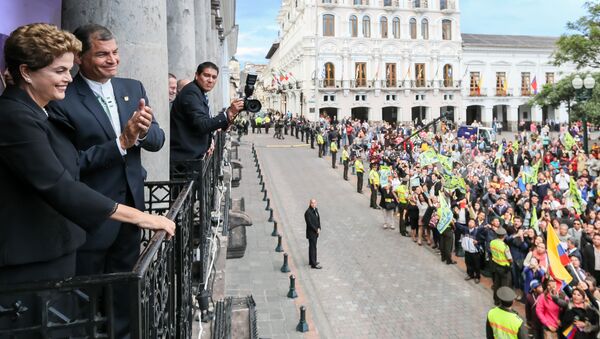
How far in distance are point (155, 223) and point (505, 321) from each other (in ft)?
21.8

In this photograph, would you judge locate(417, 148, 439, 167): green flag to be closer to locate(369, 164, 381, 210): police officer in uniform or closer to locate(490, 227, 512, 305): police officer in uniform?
locate(369, 164, 381, 210): police officer in uniform

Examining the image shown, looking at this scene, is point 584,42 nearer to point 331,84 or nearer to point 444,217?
point 444,217

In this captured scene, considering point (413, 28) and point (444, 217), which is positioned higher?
point (413, 28)

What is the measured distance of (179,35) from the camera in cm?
725

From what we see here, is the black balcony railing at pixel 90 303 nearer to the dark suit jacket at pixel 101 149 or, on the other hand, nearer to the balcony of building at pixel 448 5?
the dark suit jacket at pixel 101 149

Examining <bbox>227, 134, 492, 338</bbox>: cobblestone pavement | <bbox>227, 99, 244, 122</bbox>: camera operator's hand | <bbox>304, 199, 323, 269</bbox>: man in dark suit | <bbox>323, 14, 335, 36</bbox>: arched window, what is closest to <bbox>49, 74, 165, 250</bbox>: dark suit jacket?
<bbox>227, 99, 244, 122</bbox>: camera operator's hand

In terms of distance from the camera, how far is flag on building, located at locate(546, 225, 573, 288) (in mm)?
9719

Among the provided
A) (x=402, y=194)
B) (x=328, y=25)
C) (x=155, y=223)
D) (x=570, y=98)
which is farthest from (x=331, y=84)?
(x=155, y=223)

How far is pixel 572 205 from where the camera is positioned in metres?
15.2

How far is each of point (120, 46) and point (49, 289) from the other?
2.61 metres

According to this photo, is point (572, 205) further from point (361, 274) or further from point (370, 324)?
point (370, 324)

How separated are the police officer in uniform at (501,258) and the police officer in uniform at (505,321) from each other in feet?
14.6

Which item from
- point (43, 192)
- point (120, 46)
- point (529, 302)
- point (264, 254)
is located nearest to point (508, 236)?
point (529, 302)

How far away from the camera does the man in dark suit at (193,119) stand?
529 cm
